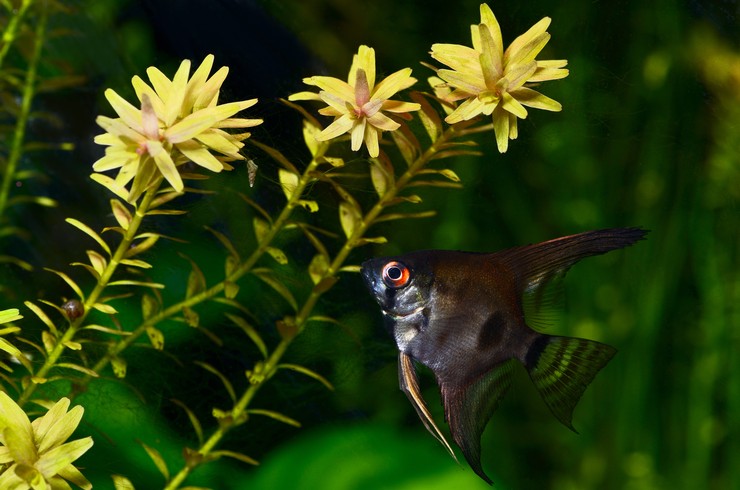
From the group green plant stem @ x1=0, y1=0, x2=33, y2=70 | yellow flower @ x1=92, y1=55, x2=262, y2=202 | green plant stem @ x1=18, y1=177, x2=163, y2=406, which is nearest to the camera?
yellow flower @ x1=92, y1=55, x2=262, y2=202

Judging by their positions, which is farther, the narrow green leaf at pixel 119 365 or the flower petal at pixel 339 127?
the narrow green leaf at pixel 119 365

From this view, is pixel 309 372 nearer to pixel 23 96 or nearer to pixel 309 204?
pixel 309 204

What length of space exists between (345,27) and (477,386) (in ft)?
1.04

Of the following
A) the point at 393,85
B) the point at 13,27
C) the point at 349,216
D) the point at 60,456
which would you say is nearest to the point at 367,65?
the point at 393,85

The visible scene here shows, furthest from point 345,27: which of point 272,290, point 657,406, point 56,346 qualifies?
point 657,406

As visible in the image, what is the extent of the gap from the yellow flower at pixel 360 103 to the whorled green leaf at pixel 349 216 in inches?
3.6

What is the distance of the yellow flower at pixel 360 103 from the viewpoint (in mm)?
452

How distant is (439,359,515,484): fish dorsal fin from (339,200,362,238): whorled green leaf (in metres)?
0.16

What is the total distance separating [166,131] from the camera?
41 centimetres

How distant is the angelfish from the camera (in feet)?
1.48

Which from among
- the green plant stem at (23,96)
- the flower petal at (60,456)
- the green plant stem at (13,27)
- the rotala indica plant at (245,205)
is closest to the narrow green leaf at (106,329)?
the rotala indica plant at (245,205)

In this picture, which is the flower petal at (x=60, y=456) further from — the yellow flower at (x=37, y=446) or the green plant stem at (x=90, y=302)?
the green plant stem at (x=90, y=302)

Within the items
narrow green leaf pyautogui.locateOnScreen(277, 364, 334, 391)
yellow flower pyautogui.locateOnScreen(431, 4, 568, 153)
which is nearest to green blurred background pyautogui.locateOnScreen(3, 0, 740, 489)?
narrow green leaf pyautogui.locateOnScreen(277, 364, 334, 391)

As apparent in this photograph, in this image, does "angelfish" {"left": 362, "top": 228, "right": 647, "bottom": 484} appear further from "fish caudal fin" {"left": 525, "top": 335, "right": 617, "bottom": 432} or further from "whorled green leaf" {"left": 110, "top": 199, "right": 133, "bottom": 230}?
"whorled green leaf" {"left": 110, "top": 199, "right": 133, "bottom": 230}
